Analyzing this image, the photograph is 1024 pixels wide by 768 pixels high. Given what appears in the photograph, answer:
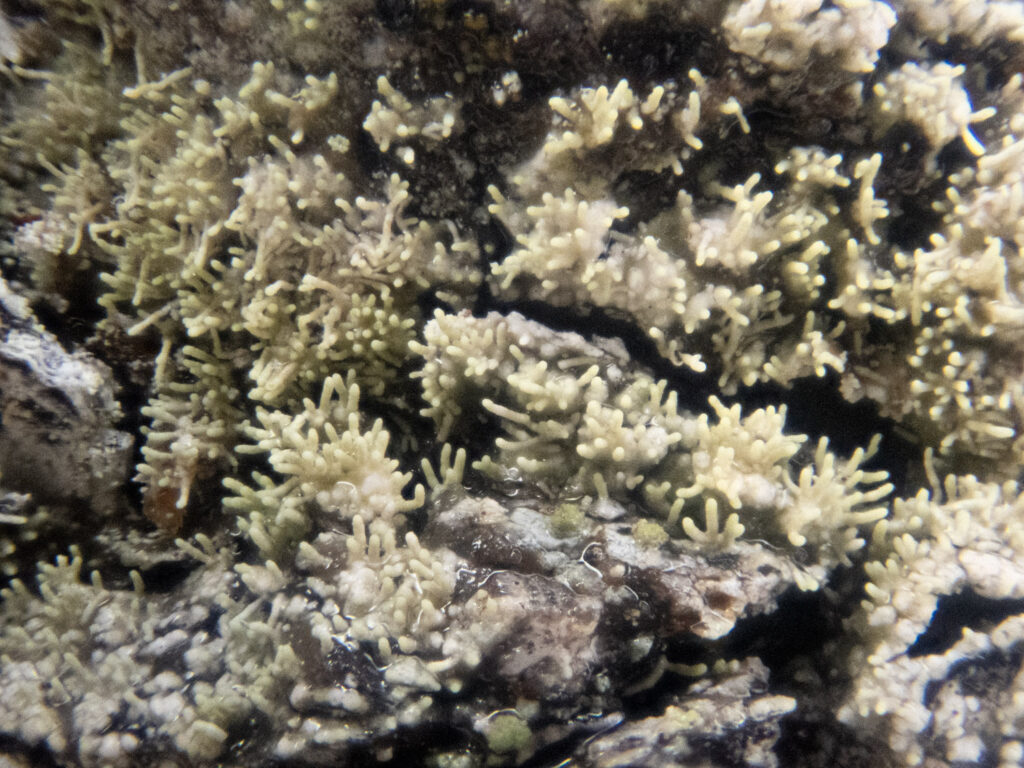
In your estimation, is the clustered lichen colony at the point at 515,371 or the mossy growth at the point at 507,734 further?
the clustered lichen colony at the point at 515,371

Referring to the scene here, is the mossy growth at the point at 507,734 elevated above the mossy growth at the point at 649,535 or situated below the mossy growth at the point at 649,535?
below

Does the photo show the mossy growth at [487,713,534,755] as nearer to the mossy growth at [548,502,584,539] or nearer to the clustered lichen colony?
the clustered lichen colony

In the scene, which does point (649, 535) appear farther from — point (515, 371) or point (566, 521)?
point (515, 371)

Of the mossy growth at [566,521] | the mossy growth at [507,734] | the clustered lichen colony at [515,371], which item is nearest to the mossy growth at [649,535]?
the clustered lichen colony at [515,371]

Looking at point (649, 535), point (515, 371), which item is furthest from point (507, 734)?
point (515, 371)

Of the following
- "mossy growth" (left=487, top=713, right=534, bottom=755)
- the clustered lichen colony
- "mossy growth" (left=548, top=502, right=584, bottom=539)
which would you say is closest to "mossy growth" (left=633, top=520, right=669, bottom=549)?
the clustered lichen colony

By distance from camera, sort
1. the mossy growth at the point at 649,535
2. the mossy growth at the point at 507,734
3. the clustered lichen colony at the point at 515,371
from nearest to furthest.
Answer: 1. the mossy growth at the point at 507,734
2. the clustered lichen colony at the point at 515,371
3. the mossy growth at the point at 649,535

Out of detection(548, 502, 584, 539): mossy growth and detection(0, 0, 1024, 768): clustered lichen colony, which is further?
detection(548, 502, 584, 539): mossy growth

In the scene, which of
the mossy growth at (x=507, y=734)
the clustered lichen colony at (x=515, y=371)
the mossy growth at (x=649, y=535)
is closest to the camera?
the mossy growth at (x=507, y=734)

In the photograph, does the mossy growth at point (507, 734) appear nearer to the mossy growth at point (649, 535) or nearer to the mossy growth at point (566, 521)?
the mossy growth at point (566, 521)
